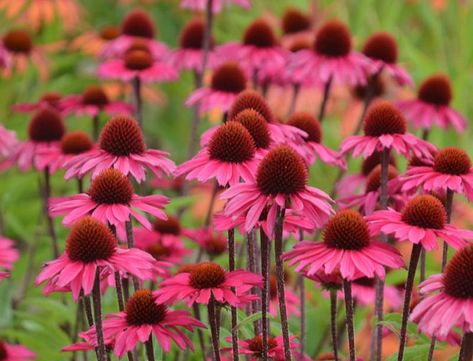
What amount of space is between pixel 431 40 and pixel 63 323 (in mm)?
4041

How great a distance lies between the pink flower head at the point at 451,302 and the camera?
126 cm

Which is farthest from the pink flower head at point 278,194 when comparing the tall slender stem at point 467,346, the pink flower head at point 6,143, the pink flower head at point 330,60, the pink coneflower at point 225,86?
the pink flower head at point 6,143

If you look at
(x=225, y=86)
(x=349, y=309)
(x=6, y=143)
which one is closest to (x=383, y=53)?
(x=225, y=86)

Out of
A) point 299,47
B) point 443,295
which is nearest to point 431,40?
point 299,47

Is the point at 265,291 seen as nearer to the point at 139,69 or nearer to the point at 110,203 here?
the point at 110,203

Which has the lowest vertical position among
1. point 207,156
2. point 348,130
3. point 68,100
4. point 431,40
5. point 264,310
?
point 431,40

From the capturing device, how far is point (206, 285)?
149 centimetres

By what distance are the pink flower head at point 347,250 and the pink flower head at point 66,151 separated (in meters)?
0.94

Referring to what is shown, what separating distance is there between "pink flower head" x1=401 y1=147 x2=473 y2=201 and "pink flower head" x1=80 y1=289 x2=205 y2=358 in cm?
45

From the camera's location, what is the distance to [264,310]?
1473mm

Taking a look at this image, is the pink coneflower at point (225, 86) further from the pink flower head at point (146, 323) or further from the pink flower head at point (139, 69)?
the pink flower head at point (146, 323)

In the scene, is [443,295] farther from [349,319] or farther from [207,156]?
[207,156]

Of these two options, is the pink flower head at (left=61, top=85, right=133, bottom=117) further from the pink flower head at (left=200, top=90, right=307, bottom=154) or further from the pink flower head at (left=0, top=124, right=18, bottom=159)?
the pink flower head at (left=200, top=90, right=307, bottom=154)

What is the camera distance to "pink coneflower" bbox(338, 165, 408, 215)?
1863 mm
